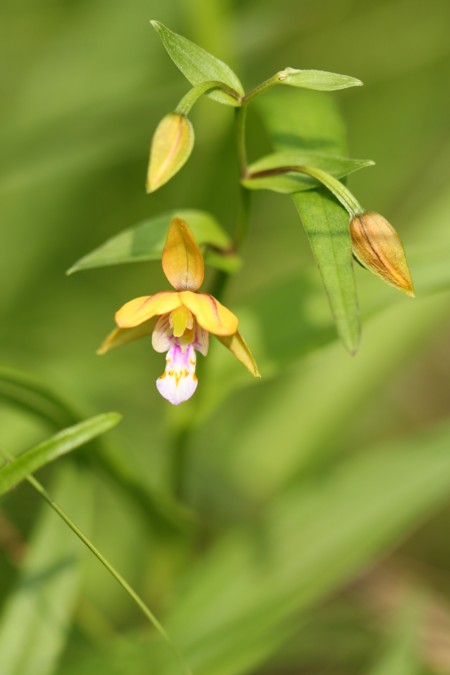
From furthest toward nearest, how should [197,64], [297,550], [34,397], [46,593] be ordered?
[297,550] < [46,593] < [34,397] < [197,64]

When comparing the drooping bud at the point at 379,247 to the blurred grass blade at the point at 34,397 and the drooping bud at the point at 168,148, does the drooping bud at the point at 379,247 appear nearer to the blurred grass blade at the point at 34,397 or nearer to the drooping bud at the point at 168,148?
the drooping bud at the point at 168,148

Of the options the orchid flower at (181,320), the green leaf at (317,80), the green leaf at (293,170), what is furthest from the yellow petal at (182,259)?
the green leaf at (317,80)

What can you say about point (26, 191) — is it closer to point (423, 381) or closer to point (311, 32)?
point (311, 32)

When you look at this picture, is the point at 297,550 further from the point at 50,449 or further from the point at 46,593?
the point at 50,449

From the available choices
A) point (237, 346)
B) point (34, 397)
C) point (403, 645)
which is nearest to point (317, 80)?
point (237, 346)

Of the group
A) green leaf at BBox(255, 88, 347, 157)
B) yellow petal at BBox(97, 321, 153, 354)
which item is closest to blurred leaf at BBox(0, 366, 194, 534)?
yellow petal at BBox(97, 321, 153, 354)

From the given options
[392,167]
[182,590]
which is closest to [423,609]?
[182,590]
